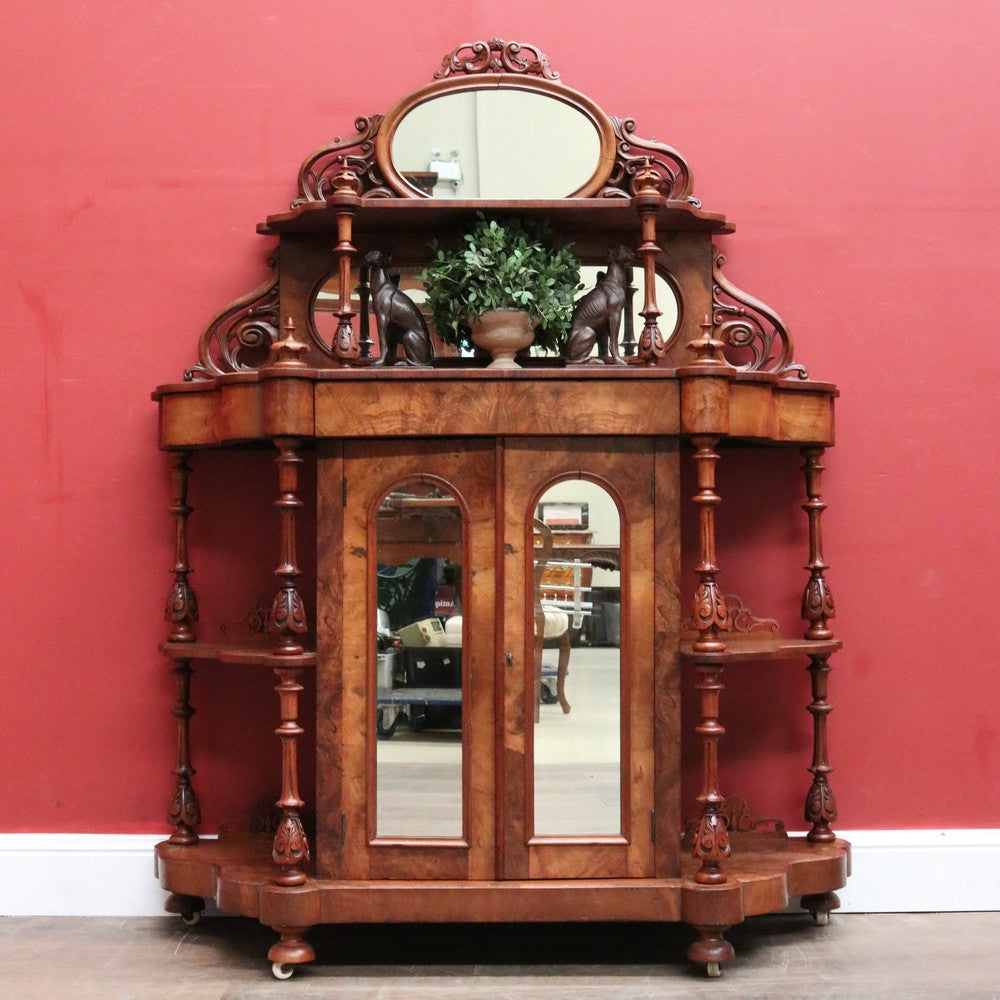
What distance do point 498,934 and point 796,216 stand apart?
2.47m

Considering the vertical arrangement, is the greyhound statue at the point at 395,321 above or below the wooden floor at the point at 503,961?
above

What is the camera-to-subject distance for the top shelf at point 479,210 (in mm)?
3586

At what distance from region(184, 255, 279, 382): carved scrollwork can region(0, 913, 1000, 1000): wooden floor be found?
68.8 inches

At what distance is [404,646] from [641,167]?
165 centimetres

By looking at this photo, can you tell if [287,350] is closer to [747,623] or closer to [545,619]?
[545,619]

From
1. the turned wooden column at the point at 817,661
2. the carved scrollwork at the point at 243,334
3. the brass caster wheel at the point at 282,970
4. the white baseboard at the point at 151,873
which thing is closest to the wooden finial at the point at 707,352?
the turned wooden column at the point at 817,661

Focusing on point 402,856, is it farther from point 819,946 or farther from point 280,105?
point 280,105

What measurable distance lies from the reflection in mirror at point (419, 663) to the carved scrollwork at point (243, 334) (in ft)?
2.75

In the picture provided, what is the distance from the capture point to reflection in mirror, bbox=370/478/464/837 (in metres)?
3.32

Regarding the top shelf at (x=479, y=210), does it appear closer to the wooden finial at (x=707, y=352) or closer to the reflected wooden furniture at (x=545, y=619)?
Answer: the wooden finial at (x=707, y=352)

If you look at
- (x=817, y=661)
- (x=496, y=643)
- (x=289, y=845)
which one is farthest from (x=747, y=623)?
(x=289, y=845)

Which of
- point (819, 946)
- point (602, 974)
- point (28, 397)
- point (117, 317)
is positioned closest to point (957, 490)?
point (819, 946)

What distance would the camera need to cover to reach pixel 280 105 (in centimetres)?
391

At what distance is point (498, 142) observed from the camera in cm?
377
